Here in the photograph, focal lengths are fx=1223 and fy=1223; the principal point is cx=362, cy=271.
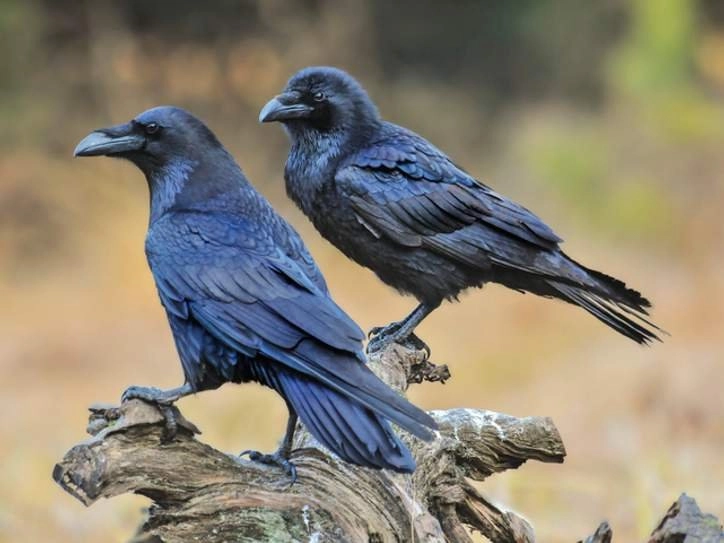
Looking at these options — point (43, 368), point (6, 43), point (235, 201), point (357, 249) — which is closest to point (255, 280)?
point (235, 201)

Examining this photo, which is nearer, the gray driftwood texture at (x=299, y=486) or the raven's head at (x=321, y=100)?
the gray driftwood texture at (x=299, y=486)

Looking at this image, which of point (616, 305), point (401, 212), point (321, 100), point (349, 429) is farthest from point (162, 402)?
point (616, 305)

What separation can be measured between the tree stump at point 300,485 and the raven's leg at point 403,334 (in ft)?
2.21

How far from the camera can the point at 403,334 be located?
4.91m

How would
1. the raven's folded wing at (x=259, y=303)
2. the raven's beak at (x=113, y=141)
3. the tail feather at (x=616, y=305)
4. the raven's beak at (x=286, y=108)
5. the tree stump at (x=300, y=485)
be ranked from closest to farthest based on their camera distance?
the raven's folded wing at (x=259, y=303) < the tree stump at (x=300, y=485) < the raven's beak at (x=113, y=141) < the tail feather at (x=616, y=305) < the raven's beak at (x=286, y=108)

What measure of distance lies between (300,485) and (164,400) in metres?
0.54

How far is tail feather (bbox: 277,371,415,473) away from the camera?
338 centimetres

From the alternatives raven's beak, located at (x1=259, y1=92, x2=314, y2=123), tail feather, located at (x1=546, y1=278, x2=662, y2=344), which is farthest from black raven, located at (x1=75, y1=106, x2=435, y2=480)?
tail feather, located at (x1=546, y1=278, x2=662, y2=344)

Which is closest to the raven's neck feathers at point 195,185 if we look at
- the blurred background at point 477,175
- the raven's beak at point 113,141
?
the raven's beak at point 113,141

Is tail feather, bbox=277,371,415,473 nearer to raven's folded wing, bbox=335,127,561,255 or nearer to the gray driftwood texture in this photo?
the gray driftwood texture

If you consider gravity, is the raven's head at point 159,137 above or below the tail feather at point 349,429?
above

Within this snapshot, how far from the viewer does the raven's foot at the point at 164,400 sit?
364 centimetres

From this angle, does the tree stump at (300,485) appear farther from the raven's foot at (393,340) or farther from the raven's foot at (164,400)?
the raven's foot at (393,340)

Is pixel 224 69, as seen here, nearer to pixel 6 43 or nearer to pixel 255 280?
pixel 6 43
